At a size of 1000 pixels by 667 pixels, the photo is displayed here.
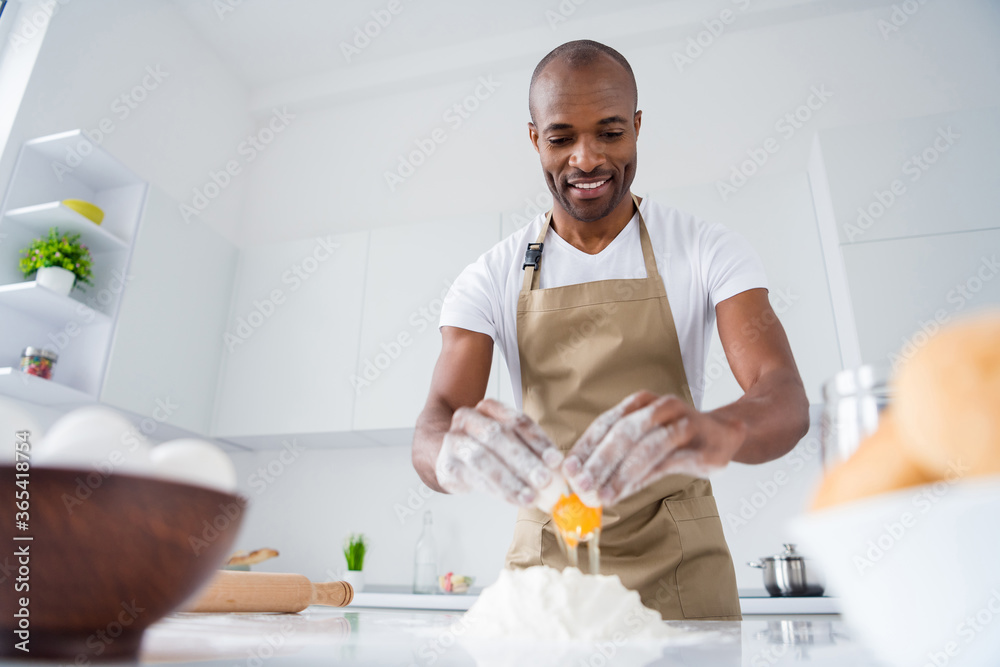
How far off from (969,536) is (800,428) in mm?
668

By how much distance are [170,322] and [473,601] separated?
61.0 inches

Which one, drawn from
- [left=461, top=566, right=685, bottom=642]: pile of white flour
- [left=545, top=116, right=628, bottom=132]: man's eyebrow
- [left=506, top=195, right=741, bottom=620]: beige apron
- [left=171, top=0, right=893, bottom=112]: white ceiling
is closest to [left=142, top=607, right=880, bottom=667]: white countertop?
[left=461, top=566, right=685, bottom=642]: pile of white flour

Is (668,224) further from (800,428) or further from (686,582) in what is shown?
(686,582)

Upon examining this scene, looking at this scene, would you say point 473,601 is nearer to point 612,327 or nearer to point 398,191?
point 612,327

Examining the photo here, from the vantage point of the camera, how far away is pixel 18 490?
0.35 meters

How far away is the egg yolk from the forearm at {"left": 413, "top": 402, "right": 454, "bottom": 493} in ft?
1.01

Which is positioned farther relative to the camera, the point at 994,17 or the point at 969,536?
the point at 994,17

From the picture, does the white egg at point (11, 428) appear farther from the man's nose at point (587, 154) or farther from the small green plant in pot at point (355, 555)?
the small green plant in pot at point (355, 555)

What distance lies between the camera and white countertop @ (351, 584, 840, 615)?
5.85 feet

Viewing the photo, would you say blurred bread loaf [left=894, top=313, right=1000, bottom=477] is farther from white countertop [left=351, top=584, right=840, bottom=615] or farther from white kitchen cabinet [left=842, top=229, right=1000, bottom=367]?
white kitchen cabinet [left=842, top=229, right=1000, bottom=367]

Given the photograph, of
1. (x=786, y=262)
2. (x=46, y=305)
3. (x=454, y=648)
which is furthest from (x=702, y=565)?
(x=46, y=305)

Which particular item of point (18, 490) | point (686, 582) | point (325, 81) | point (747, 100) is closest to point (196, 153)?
point (325, 81)

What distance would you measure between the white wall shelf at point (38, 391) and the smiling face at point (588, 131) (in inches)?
66.1

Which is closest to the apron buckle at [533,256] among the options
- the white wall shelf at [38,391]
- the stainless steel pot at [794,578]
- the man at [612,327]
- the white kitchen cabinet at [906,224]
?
the man at [612,327]
